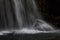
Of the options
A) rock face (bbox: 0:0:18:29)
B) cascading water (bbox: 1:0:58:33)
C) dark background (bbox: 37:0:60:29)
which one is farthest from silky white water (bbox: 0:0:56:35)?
dark background (bbox: 37:0:60:29)

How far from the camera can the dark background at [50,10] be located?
786 inches

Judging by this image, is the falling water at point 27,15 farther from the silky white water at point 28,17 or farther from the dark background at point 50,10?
the dark background at point 50,10

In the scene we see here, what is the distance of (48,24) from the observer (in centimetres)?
1892

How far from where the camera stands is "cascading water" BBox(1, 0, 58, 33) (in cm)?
1781

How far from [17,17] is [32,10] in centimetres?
172

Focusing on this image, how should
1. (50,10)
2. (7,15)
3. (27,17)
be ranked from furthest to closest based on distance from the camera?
(50,10) → (27,17) → (7,15)

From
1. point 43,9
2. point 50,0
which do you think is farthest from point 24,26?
point 50,0

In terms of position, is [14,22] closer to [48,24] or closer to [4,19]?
[4,19]

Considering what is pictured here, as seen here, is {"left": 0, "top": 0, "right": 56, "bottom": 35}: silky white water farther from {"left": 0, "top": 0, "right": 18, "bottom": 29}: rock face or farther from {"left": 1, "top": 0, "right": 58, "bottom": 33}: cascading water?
{"left": 0, "top": 0, "right": 18, "bottom": 29}: rock face

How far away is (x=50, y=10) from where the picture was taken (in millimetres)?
20922

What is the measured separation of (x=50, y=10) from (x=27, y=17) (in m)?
3.00

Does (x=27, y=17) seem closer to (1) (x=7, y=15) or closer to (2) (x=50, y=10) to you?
(1) (x=7, y=15)

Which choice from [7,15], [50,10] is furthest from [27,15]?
[50,10]

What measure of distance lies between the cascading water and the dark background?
645mm
